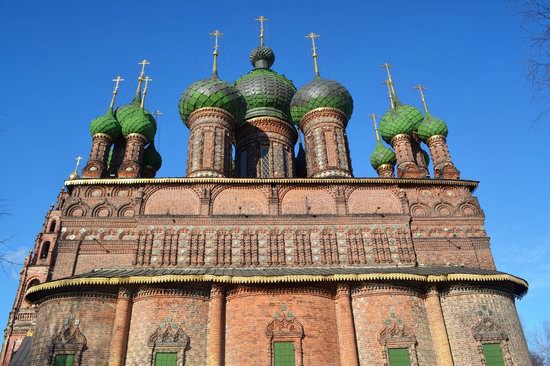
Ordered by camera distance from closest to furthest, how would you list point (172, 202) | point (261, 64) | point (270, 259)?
point (270, 259) < point (172, 202) < point (261, 64)

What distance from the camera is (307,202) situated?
41.4 feet

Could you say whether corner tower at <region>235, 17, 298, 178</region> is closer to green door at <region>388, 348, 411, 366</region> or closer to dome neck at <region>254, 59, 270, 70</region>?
dome neck at <region>254, 59, 270, 70</region>

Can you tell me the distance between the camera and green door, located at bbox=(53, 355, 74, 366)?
9.44m

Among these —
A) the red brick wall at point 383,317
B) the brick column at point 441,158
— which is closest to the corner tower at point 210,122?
the red brick wall at point 383,317

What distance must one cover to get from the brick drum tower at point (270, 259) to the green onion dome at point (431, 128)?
7 cm

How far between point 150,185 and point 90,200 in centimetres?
169

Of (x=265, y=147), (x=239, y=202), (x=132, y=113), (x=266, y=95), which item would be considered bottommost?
(x=239, y=202)

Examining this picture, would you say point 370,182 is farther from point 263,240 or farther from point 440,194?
point 263,240

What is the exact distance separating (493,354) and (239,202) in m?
7.13

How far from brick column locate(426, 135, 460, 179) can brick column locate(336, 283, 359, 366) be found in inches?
238

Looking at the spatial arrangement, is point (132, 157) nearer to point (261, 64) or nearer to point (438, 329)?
point (261, 64)

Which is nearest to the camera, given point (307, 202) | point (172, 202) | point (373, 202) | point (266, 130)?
point (172, 202)

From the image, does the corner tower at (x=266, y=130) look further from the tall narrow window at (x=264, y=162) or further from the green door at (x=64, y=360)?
the green door at (x=64, y=360)

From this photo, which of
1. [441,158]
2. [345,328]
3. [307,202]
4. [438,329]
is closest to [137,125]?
[307,202]
